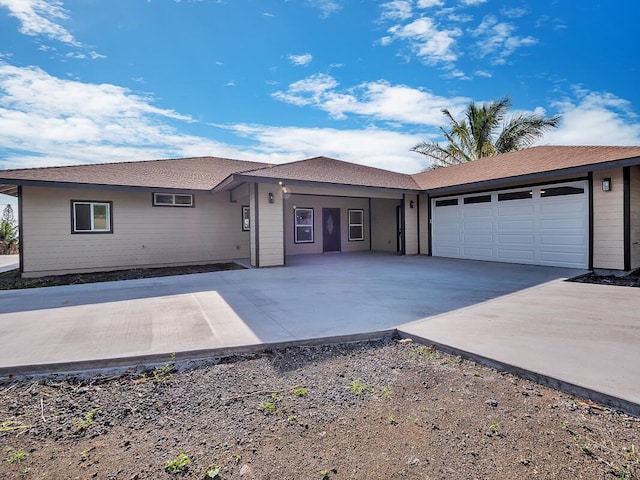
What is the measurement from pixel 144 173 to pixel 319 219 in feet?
22.7

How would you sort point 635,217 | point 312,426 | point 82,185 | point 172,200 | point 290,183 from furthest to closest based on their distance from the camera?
point 172,200 → point 290,183 → point 82,185 → point 635,217 → point 312,426

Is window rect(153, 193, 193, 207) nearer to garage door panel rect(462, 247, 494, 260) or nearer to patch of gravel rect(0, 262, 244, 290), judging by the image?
patch of gravel rect(0, 262, 244, 290)

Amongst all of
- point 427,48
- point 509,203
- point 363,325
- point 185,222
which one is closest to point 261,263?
point 185,222

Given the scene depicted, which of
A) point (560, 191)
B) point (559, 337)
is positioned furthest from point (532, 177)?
point (559, 337)

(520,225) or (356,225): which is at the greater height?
(356,225)

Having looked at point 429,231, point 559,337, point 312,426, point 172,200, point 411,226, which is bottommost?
point 312,426

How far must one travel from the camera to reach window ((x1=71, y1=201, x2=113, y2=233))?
383 inches

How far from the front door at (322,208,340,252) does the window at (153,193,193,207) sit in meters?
5.75

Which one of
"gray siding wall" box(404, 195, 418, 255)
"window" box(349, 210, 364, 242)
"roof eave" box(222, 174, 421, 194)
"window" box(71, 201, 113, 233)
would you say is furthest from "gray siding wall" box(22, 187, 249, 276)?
"gray siding wall" box(404, 195, 418, 255)

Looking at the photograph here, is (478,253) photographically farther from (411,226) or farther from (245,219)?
(245,219)

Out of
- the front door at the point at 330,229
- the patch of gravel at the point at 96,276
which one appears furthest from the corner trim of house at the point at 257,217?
the front door at the point at 330,229

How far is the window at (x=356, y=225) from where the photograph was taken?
15.5 m

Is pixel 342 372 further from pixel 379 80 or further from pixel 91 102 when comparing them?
pixel 379 80

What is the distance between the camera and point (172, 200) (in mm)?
11047
